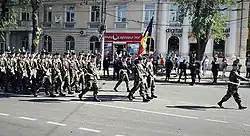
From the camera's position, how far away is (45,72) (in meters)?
15.5

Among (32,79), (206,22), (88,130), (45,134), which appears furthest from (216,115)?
(206,22)

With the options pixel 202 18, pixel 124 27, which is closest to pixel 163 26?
pixel 124 27

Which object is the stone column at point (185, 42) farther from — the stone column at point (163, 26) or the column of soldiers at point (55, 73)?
the column of soldiers at point (55, 73)

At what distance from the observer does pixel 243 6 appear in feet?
130

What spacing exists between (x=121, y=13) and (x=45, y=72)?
94.6ft

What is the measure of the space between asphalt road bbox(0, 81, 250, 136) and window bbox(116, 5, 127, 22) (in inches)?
1125

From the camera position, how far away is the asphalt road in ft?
30.4

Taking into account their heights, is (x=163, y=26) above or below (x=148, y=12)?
below

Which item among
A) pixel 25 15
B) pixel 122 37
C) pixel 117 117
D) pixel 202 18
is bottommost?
pixel 117 117

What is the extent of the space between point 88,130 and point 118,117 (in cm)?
195

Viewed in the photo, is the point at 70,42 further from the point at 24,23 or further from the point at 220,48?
the point at 220,48

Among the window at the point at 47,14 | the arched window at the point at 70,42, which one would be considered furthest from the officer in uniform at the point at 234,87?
the window at the point at 47,14

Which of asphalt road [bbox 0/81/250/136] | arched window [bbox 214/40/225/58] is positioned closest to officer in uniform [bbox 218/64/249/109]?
asphalt road [bbox 0/81/250/136]

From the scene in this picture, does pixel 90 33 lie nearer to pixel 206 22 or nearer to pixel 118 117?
pixel 206 22
